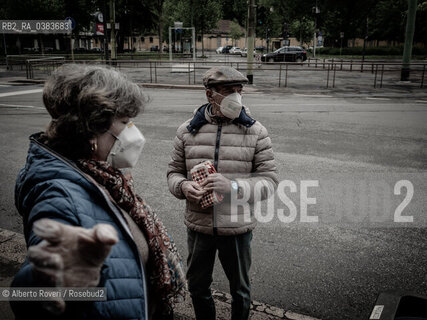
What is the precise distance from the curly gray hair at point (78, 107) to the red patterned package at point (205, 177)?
2.77 feet

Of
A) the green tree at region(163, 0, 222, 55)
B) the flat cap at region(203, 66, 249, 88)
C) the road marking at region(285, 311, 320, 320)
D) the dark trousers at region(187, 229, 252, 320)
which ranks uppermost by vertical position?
the green tree at region(163, 0, 222, 55)

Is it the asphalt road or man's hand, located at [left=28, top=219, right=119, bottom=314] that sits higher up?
man's hand, located at [left=28, top=219, right=119, bottom=314]

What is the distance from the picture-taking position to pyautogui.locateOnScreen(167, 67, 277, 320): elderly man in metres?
2.56

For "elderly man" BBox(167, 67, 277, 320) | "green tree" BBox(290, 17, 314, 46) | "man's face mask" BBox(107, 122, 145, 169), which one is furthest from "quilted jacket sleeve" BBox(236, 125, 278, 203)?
"green tree" BBox(290, 17, 314, 46)

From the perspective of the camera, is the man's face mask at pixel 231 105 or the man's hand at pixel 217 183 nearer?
the man's hand at pixel 217 183

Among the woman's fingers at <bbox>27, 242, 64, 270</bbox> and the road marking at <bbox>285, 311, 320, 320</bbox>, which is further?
the road marking at <bbox>285, 311, 320, 320</bbox>

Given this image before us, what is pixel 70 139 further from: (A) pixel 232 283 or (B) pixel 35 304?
(A) pixel 232 283

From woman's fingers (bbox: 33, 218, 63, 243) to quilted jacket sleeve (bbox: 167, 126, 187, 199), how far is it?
1624mm

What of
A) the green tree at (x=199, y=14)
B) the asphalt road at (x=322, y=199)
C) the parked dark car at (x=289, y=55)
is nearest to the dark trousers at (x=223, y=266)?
the asphalt road at (x=322, y=199)

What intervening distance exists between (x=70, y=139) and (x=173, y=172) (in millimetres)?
1288

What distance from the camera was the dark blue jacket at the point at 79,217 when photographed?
133 centimetres

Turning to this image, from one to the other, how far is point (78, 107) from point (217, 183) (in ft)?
3.34

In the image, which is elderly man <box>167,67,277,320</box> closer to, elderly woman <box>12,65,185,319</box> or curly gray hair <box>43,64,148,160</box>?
elderly woman <box>12,65,185,319</box>

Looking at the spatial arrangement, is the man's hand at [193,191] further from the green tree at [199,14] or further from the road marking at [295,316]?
the green tree at [199,14]
